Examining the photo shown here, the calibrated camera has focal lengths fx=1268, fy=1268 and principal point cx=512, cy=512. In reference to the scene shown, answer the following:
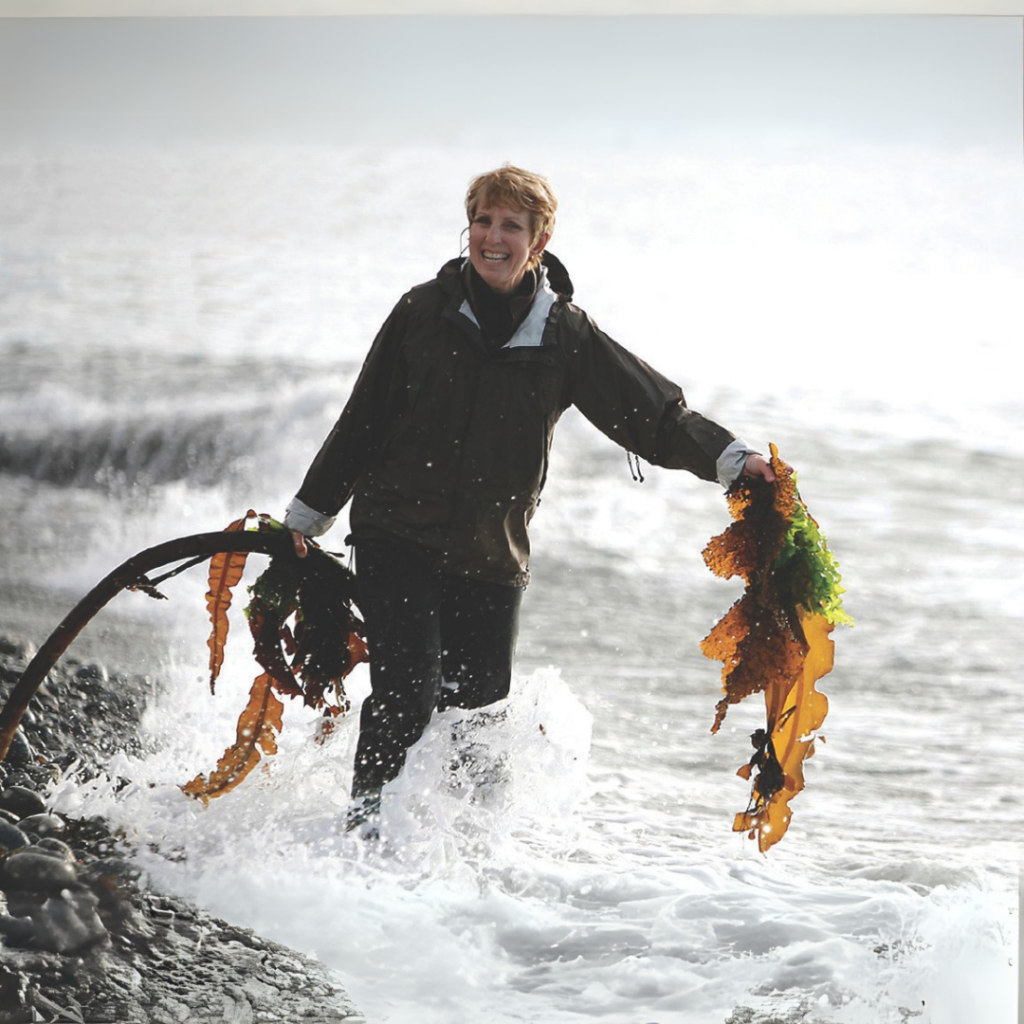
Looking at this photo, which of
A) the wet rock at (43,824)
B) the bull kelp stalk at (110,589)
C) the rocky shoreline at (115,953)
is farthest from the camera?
the wet rock at (43,824)

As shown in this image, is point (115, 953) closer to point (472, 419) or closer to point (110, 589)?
point (110, 589)

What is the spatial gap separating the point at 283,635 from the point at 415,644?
14.4 inches

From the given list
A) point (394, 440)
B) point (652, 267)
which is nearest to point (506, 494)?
point (394, 440)

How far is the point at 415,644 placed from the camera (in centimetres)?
232

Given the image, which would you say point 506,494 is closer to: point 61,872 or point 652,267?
point 61,872

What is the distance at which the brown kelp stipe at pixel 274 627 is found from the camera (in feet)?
7.85

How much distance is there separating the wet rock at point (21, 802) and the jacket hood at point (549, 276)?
1464 mm

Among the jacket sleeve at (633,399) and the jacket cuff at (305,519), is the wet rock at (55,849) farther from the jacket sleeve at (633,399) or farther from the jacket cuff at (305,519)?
the jacket sleeve at (633,399)

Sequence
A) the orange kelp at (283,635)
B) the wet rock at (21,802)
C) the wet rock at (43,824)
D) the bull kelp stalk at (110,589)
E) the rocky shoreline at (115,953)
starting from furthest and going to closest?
the wet rock at (21,802) < the wet rock at (43,824) < the orange kelp at (283,635) < the bull kelp stalk at (110,589) < the rocky shoreline at (115,953)

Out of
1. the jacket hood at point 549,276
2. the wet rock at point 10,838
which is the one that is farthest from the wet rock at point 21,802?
the jacket hood at point 549,276

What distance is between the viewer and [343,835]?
251cm

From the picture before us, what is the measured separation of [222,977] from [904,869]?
1.63 m

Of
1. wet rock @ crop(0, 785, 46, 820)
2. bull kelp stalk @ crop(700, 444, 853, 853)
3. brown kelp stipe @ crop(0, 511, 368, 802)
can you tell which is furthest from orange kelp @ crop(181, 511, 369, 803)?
bull kelp stalk @ crop(700, 444, 853, 853)

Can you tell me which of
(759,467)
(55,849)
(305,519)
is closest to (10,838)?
(55,849)
